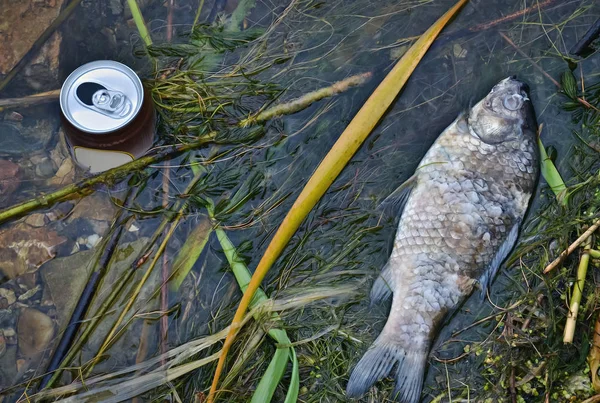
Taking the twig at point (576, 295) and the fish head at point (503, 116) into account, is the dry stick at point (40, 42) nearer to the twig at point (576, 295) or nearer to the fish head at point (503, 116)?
the fish head at point (503, 116)

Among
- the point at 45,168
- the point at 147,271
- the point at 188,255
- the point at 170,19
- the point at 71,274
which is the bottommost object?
the point at 71,274

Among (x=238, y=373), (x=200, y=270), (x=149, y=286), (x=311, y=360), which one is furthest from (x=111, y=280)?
(x=311, y=360)

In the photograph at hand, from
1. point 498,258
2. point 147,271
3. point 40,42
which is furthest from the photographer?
point 40,42

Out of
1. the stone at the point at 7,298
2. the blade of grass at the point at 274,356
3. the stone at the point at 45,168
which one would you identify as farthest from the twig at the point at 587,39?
the stone at the point at 7,298

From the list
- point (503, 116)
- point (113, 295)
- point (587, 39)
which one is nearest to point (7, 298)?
point (113, 295)

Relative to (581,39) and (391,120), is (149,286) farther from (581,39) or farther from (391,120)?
(581,39)

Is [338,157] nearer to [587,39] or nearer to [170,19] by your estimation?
[170,19]
